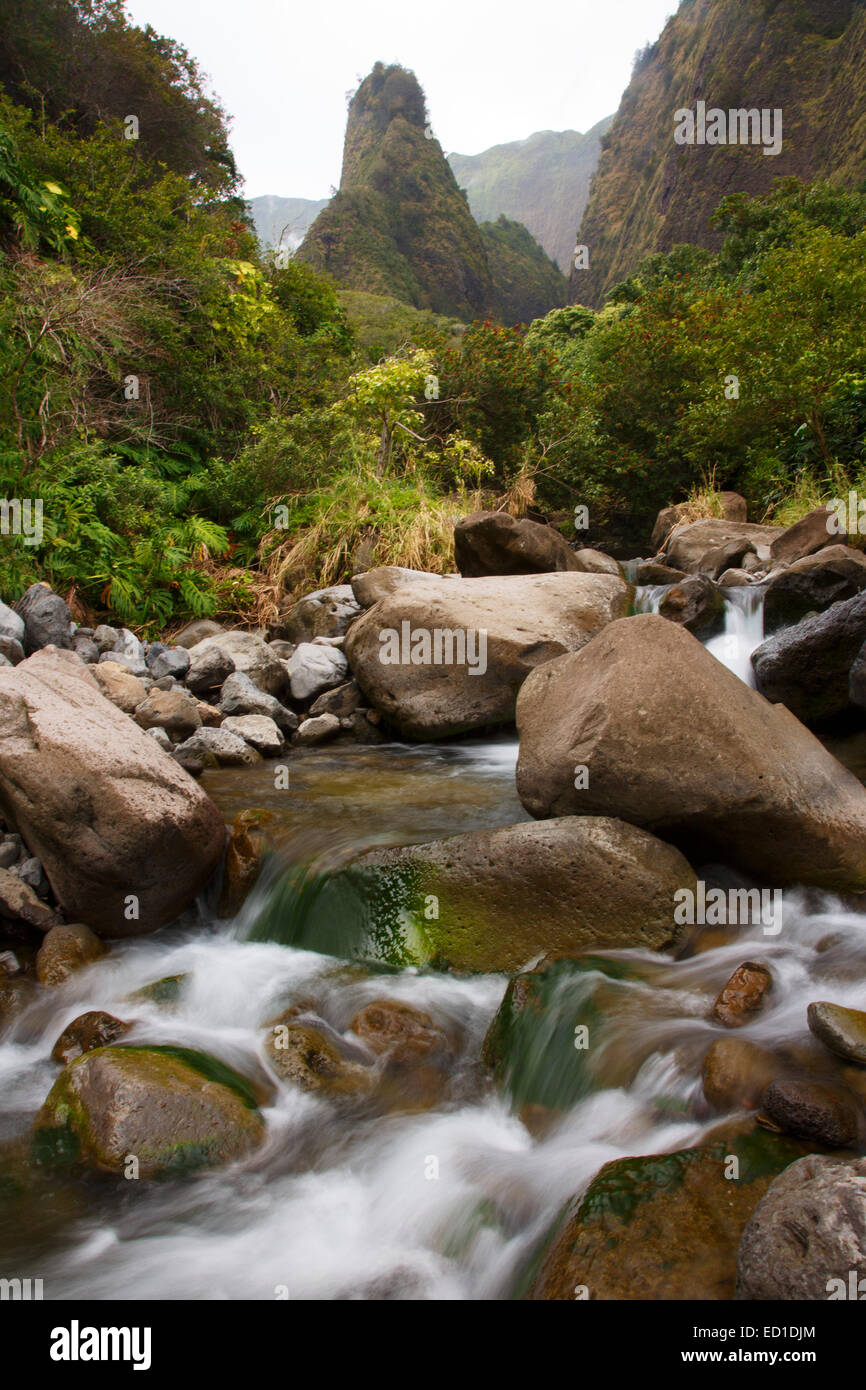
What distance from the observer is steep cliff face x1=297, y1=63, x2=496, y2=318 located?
52656 mm

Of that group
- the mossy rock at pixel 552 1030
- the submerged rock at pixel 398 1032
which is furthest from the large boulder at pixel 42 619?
the mossy rock at pixel 552 1030

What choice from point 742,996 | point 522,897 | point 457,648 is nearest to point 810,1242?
point 742,996

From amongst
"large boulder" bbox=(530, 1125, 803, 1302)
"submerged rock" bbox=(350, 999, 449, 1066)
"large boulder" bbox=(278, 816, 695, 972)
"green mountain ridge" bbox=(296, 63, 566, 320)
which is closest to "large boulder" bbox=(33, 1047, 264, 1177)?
"submerged rock" bbox=(350, 999, 449, 1066)

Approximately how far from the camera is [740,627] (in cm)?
882

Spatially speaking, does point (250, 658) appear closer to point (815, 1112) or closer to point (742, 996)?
point (742, 996)

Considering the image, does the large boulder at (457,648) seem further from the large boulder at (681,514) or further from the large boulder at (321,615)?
the large boulder at (681,514)

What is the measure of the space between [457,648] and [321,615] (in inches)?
112

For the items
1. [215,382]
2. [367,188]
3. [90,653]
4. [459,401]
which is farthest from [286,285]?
[367,188]

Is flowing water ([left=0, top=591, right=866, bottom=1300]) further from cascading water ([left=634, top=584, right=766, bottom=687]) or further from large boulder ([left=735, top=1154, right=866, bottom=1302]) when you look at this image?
cascading water ([left=634, top=584, right=766, bottom=687])

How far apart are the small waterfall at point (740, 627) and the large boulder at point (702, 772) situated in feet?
12.4

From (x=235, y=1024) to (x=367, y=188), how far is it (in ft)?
217

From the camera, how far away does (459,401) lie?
644 inches

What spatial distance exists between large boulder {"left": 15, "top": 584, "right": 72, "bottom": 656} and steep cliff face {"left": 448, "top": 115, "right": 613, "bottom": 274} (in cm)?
12034
